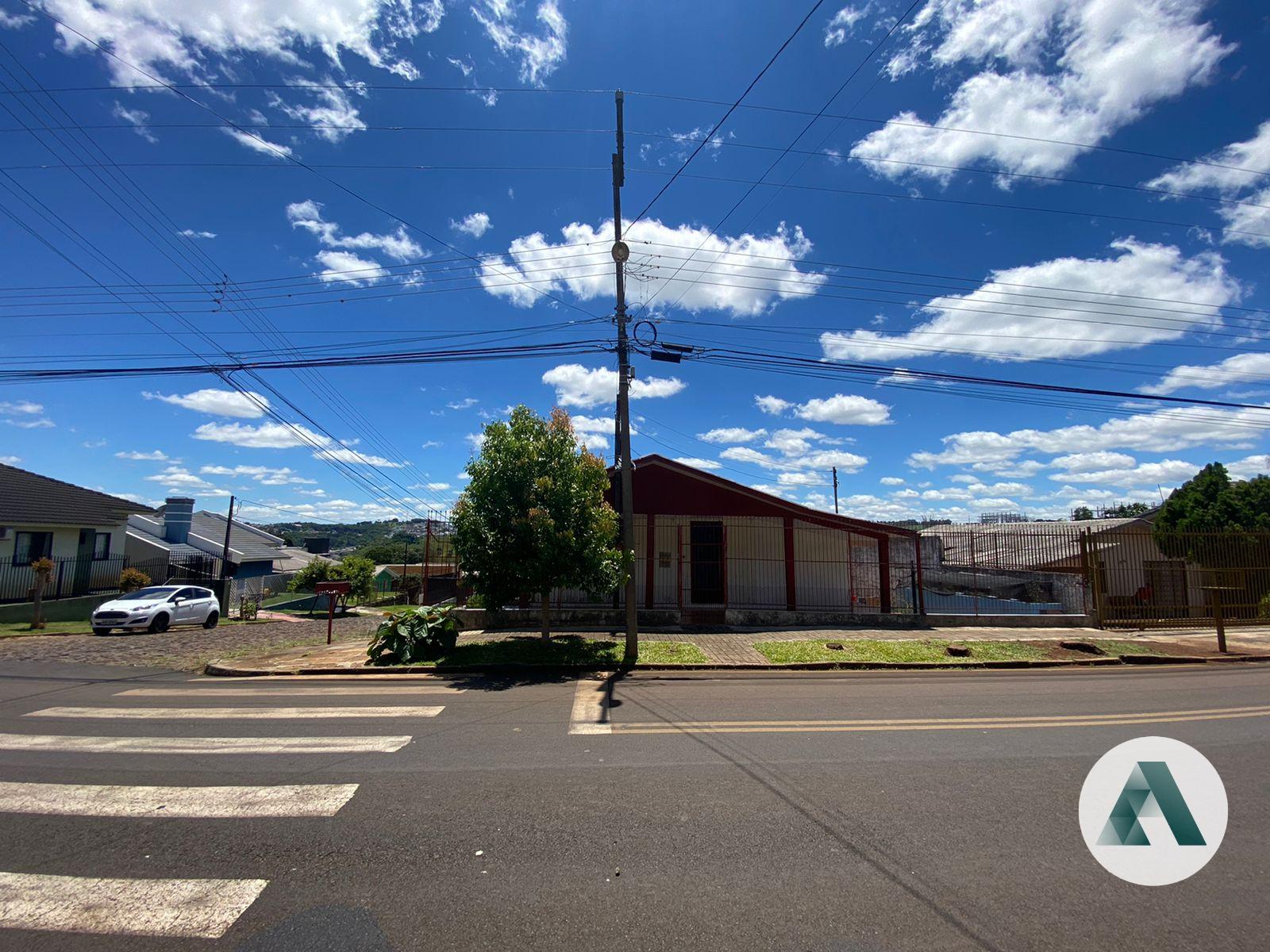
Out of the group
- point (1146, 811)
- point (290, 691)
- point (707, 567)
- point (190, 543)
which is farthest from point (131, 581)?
point (1146, 811)

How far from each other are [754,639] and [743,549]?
5.34 m

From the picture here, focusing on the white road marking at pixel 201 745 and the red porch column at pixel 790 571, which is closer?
the white road marking at pixel 201 745

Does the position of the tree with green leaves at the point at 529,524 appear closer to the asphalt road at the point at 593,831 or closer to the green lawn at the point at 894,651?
the green lawn at the point at 894,651

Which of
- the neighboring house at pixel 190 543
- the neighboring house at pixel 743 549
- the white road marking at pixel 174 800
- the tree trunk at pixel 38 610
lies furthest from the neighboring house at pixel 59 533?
the white road marking at pixel 174 800

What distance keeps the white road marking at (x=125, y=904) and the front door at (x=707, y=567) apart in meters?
16.1

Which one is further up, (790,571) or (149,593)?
(790,571)

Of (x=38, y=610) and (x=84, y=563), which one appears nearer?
(x=38, y=610)

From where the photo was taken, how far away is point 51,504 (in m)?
27.8

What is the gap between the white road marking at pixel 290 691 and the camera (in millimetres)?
9266

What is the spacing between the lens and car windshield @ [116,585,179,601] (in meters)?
19.2

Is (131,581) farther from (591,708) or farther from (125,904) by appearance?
(125,904)

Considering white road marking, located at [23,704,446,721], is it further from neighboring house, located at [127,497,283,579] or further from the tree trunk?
neighboring house, located at [127,497,283,579]

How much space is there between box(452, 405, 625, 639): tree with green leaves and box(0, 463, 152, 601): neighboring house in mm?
21670

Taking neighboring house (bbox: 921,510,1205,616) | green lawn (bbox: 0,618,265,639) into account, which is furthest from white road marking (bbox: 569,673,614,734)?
green lawn (bbox: 0,618,265,639)
